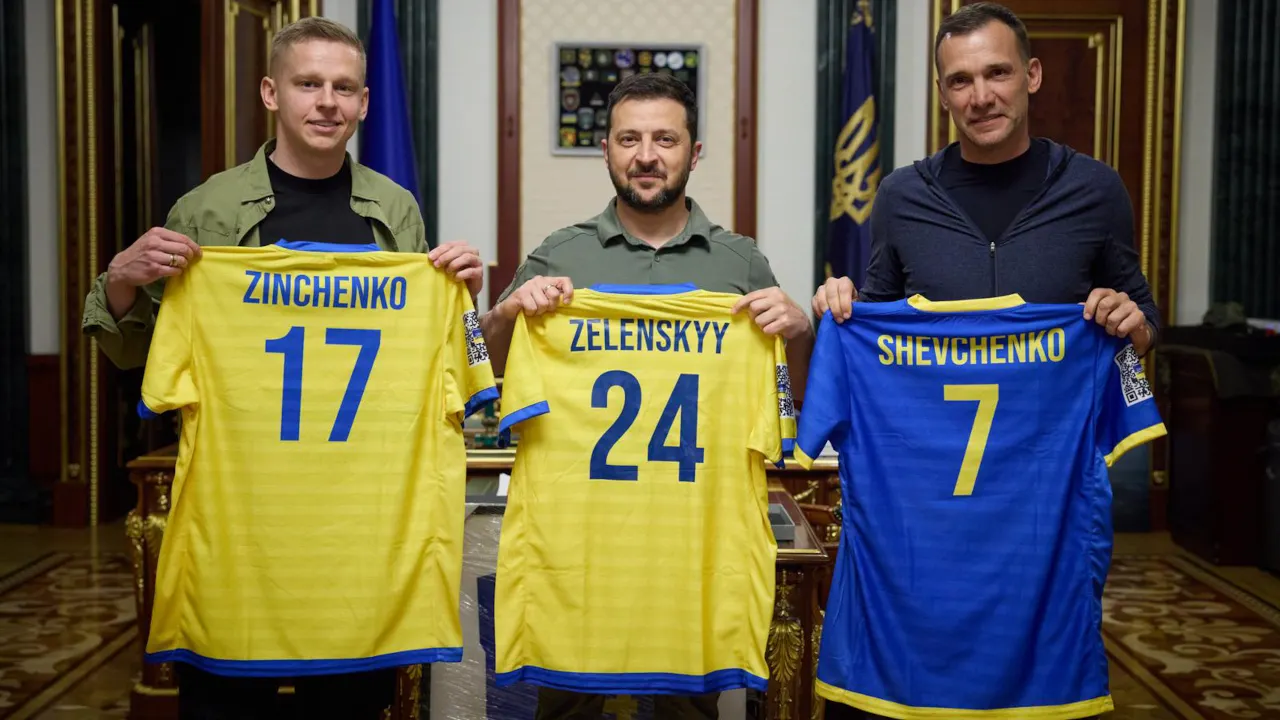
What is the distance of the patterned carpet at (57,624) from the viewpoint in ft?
11.9

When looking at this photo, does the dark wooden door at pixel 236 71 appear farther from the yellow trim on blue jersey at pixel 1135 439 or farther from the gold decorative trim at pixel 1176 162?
the gold decorative trim at pixel 1176 162

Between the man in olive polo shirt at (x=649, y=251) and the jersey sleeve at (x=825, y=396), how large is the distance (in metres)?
0.06

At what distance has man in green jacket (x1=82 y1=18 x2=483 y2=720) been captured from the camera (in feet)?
7.12

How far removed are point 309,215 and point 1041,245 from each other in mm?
1376

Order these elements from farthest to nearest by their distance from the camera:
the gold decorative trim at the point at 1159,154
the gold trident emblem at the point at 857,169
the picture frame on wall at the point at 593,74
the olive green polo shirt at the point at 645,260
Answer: the gold decorative trim at the point at 1159,154
the picture frame on wall at the point at 593,74
the gold trident emblem at the point at 857,169
the olive green polo shirt at the point at 645,260

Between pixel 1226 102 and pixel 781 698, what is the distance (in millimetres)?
4382

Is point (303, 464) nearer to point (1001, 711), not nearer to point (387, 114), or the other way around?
point (1001, 711)

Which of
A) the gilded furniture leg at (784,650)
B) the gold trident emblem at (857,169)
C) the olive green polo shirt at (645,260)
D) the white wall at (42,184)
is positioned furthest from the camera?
the white wall at (42,184)

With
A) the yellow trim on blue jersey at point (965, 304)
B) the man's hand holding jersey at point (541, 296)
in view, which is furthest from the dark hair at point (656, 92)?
the yellow trim on blue jersey at point (965, 304)

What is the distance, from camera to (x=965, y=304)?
2.14m

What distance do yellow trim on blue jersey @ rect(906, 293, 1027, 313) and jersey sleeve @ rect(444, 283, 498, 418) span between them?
0.80m

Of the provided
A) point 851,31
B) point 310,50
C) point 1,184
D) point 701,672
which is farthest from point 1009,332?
point 1,184

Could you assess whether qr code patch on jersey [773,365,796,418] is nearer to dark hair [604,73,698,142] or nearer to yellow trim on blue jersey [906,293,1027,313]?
yellow trim on blue jersey [906,293,1027,313]

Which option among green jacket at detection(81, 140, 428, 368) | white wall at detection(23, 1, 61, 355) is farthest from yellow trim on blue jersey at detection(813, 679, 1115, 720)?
white wall at detection(23, 1, 61, 355)
